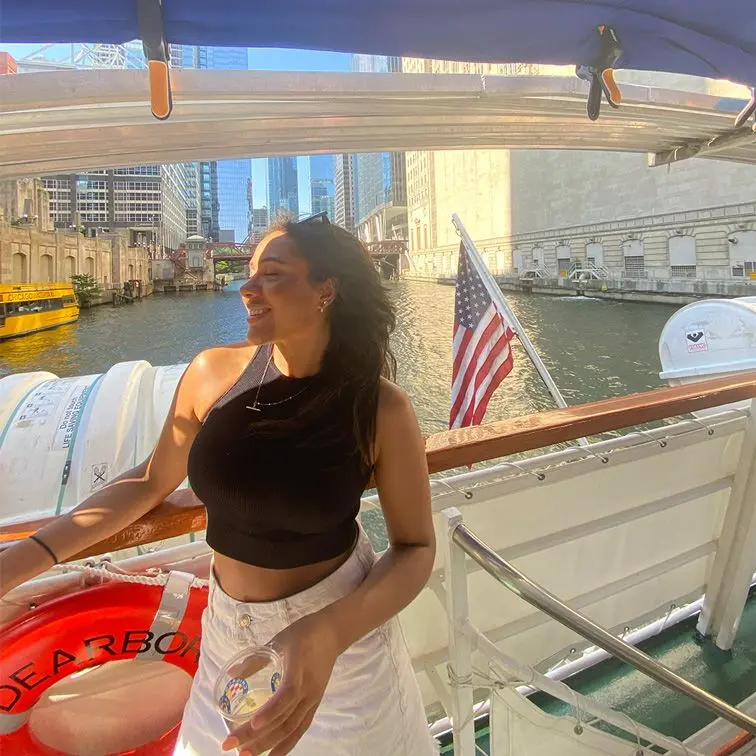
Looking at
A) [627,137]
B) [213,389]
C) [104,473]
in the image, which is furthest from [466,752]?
[627,137]

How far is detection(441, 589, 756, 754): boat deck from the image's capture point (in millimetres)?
1650

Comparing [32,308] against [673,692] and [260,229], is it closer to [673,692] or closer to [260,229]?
[260,229]

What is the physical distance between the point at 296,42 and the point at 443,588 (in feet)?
4.30

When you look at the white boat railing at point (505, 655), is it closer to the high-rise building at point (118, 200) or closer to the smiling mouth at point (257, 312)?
the smiling mouth at point (257, 312)

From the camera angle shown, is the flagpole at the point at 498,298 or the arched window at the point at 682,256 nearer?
the flagpole at the point at 498,298

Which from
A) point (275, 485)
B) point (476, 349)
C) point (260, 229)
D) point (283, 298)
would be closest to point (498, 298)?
point (476, 349)

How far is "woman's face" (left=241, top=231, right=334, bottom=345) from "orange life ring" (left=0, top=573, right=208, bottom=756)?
0.54 m

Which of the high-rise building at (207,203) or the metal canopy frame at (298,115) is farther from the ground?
the high-rise building at (207,203)

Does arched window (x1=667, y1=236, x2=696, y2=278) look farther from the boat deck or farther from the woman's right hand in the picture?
the woman's right hand

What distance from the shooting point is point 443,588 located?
135cm

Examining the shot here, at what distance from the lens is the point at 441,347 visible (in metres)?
12.4

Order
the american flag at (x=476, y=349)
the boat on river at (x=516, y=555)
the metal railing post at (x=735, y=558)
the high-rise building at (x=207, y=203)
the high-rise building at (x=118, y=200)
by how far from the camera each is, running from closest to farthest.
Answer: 1. the boat on river at (x=516, y=555)
2. the metal railing post at (x=735, y=558)
3. the american flag at (x=476, y=349)
4. the high-rise building at (x=118, y=200)
5. the high-rise building at (x=207, y=203)

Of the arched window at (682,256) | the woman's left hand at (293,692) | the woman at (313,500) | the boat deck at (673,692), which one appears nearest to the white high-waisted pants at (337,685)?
the woman at (313,500)

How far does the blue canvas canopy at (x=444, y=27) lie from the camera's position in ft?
3.29
